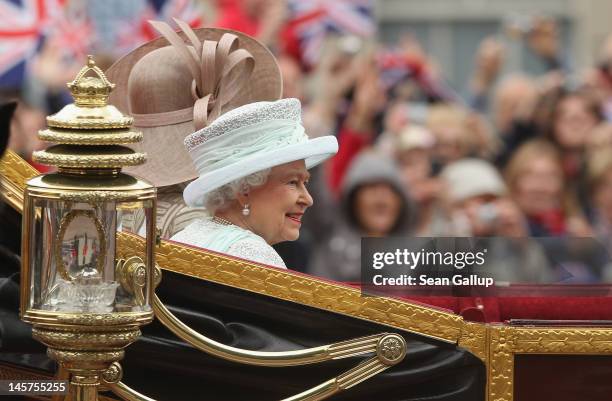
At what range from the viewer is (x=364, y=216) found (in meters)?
8.48

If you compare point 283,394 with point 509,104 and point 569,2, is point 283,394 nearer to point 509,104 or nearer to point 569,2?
point 509,104

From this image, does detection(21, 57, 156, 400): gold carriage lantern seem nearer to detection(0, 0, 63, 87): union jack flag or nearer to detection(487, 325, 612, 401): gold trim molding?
detection(487, 325, 612, 401): gold trim molding

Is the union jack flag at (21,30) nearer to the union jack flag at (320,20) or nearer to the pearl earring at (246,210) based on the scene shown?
the union jack flag at (320,20)

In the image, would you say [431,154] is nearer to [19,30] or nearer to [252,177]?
[19,30]

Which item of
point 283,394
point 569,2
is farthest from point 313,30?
point 569,2

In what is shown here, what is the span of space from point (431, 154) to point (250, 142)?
5.68 meters

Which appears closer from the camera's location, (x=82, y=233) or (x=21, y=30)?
(x=82, y=233)

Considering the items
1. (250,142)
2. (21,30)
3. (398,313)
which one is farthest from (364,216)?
(398,313)

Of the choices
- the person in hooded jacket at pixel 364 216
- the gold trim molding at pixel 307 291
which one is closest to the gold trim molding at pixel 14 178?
the gold trim molding at pixel 307 291

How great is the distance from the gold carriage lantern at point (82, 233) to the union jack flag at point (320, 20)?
6.66 m

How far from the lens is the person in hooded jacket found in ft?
27.6

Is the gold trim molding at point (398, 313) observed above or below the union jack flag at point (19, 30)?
below

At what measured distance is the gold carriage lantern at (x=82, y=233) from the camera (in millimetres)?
3848

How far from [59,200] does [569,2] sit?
58.2 feet
